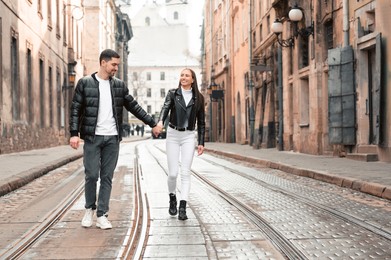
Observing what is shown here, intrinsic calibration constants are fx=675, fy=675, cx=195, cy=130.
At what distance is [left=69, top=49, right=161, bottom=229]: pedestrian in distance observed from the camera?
6.73 metres

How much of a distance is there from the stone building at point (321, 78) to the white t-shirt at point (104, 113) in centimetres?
963

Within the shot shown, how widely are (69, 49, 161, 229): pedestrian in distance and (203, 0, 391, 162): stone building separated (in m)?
9.59

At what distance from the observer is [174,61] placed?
119000 mm

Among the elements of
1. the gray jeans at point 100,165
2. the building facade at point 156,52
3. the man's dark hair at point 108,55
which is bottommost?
the gray jeans at point 100,165

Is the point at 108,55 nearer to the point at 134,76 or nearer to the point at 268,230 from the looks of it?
the point at 268,230

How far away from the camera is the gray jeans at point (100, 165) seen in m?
6.77

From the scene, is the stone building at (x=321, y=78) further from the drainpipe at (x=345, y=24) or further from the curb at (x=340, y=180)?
the curb at (x=340, y=180)

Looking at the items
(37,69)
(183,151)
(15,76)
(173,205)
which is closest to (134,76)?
(37,69)

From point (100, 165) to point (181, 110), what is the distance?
116 cm

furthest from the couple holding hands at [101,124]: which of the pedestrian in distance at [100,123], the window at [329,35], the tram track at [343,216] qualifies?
the window at [329,35]

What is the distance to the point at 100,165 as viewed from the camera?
6949 millimetres

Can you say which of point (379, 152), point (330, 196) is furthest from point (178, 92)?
point (379, 152)

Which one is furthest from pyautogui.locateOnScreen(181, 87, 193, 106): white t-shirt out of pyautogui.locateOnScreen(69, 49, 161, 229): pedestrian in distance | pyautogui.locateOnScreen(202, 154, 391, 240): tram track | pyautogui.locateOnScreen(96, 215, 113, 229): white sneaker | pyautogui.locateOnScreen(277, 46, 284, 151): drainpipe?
pyautogui.locateOnScreen(277, 46, 284, 151): drainpipe

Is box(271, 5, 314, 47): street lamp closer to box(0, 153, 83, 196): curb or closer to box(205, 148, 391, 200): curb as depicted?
box(205, 148, 391, 200): curb
